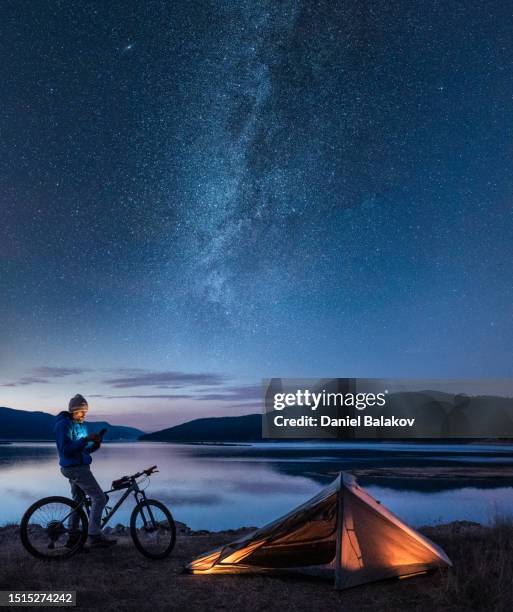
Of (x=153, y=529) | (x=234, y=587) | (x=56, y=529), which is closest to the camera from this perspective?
(x=234, y=587)

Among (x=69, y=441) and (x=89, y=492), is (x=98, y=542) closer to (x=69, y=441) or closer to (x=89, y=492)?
(x=89, y=492)

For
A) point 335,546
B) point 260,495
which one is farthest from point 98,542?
point 260,495

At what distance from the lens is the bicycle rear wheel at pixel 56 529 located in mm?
8312

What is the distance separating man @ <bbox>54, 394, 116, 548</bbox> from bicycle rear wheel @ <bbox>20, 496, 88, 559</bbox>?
1.2 inches

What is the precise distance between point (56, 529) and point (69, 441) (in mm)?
1244

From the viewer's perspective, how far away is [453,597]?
6.54 m

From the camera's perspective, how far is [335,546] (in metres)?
7.57

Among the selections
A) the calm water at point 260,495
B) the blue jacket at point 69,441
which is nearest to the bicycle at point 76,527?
the blue jacket at point 69,441

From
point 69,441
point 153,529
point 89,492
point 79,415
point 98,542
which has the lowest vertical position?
point 98,542

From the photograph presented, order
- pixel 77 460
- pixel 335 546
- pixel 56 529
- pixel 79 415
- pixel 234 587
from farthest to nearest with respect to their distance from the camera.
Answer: pixel 79 415 → pixel 77 460 → pixel 56 529 → pixel 335 546 → pixel 234 587

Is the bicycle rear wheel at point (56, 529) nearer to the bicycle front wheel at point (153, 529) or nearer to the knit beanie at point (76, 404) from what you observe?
the bicycle front wheel at point (153, 529)

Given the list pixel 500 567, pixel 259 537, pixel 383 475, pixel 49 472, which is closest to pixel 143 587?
pixel 259 537

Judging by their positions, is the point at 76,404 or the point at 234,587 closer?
the point at 234,587

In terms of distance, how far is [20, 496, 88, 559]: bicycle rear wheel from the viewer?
831cm
